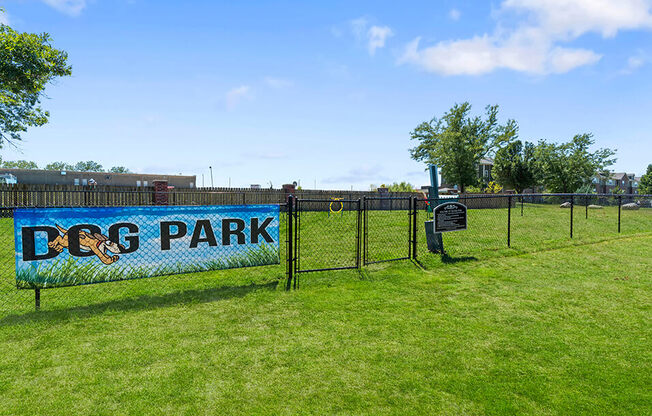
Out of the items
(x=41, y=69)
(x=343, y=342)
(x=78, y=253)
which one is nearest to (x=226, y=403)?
(x=343, y=342)

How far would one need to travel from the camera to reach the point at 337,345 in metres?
4.52

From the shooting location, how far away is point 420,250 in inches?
429

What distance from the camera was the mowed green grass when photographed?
3361 mm

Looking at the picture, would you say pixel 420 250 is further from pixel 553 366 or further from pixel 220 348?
pixel 220 348


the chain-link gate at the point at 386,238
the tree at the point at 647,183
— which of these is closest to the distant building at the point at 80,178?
the chain-link gate at the point at 386,238

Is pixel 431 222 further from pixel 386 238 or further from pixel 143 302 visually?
pixel 143 302

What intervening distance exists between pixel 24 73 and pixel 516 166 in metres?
50.6

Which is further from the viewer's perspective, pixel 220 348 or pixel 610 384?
pixel 220 348

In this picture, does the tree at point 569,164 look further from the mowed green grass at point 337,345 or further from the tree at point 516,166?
the mowed green grass at point 337,345

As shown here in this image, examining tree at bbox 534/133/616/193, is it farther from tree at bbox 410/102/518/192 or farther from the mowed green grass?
the mowed green grass

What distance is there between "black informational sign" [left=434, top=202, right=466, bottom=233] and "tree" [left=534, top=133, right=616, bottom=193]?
4280cm

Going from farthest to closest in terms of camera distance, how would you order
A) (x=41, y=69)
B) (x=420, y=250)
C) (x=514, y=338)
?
→ (x=41, y=69) < (x=420, y=250) < (x=514, y=338)

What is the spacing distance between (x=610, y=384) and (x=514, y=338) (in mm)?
1184

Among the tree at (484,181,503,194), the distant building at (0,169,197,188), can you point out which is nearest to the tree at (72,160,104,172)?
the distant building at (0,169,197,188)
